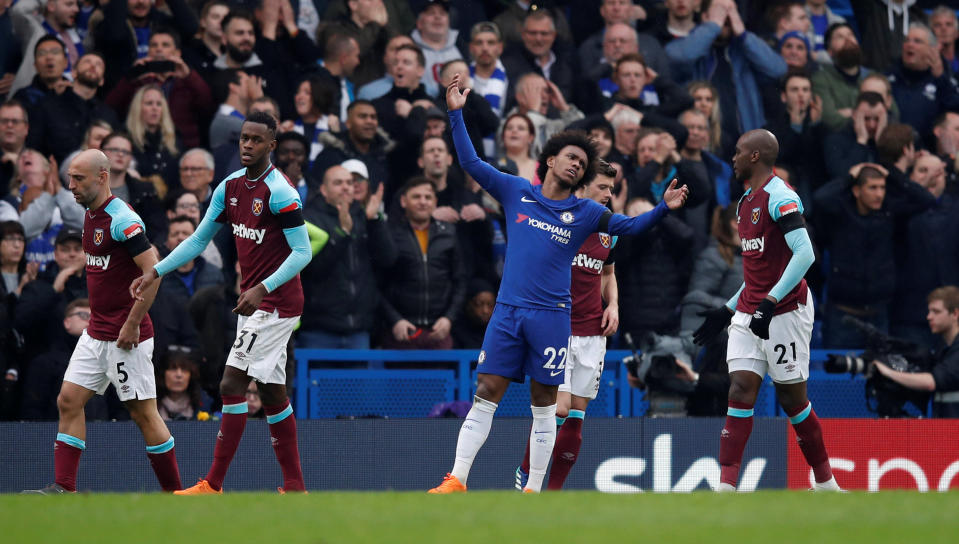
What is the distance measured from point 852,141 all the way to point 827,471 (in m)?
6.30

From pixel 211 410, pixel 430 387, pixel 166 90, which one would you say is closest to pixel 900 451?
pixel 430 387

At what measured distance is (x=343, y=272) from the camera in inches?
520

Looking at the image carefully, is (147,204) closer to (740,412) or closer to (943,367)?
(740,412)

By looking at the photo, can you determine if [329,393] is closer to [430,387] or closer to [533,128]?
[430,387]

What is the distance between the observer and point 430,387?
13.3 m

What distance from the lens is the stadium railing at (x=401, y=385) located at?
43.0ft

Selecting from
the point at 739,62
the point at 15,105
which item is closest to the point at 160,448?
the point at 15,105

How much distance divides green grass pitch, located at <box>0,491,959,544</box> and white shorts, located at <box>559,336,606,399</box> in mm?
2841

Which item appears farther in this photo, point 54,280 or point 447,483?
point 54,280

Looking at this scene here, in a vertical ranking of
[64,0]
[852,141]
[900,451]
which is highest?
[64,0]

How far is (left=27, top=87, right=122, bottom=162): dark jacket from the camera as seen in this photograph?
1342cm

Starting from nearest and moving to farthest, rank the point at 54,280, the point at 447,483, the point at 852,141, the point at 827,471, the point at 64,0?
the point at 447,483 < the point at 827,471 < the point at 54,280 < the point at 64,0 < the point at 852,141

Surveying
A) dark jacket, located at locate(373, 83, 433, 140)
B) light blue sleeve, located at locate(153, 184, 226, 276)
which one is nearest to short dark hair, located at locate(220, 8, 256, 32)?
dark jacket, located at locate(373, 83, 433, 140)

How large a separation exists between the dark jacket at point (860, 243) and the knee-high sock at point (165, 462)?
25.6 feet
